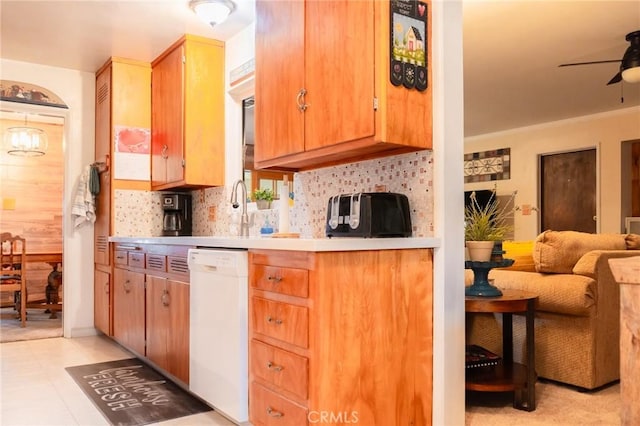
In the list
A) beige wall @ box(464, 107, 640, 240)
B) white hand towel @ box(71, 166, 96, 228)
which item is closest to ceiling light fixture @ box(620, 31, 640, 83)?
beige wall @ box(464, 107, 640, 240)

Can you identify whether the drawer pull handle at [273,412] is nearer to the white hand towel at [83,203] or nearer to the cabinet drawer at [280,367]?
the cabinet drawer at [280,367]

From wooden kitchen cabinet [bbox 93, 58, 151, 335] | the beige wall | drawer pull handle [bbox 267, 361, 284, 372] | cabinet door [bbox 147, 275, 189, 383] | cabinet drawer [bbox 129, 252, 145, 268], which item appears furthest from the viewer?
the beige wall

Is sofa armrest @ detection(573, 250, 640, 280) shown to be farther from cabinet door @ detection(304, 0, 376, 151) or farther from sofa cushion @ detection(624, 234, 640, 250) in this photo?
cabinet door @ detection(304, 0, 376, 151)

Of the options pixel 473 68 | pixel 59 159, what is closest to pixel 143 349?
pixel 473 68

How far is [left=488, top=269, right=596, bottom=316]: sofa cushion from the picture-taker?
2.76 metres

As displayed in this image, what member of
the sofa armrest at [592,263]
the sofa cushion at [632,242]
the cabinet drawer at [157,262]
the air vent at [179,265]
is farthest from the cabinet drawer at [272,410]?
the sofa cushion at [632,242]

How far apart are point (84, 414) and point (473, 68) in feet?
14.1

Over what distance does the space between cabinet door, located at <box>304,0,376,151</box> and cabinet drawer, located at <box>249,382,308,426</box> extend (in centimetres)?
109

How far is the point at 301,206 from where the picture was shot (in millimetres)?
2965

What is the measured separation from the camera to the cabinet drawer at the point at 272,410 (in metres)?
1.81

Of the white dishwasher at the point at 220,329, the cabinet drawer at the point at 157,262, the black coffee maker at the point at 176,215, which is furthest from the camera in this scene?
the black coffee maker at the point at 176,215

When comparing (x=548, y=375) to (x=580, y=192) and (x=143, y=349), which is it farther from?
(x=580, y=192)

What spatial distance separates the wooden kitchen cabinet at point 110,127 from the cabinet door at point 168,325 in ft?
3.53

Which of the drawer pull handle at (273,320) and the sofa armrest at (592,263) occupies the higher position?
the sofa armrest at (592,263)
